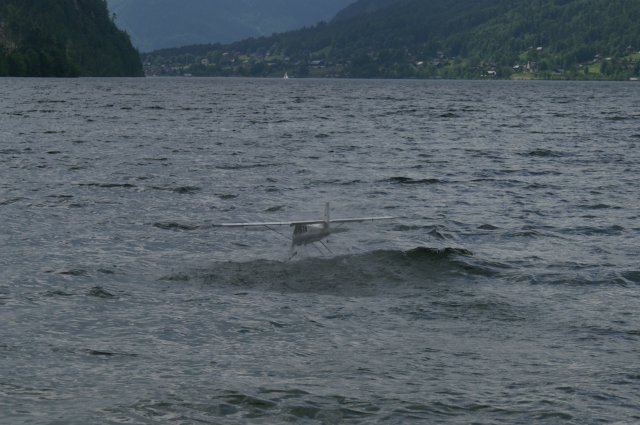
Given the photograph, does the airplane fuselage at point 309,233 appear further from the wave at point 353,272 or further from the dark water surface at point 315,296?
the wave at point 353,272

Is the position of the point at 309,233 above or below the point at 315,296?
above

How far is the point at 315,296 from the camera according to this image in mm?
18078

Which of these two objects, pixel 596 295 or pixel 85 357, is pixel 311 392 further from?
pixel 596 295

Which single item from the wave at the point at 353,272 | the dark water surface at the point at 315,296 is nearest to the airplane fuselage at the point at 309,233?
the dark water surface at the point at 315,296

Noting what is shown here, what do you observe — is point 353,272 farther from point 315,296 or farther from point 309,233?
point 309,233

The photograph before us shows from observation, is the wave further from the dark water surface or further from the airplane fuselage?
the airplane fuselage

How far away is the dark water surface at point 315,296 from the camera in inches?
482

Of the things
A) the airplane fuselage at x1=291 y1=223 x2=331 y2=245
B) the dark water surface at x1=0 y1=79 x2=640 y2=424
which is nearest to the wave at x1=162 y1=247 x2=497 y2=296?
the dark water surface at x1=0 y1=79 x2=640 y2=424

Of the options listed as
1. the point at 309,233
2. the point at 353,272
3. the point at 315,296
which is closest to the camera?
the point at 315,296

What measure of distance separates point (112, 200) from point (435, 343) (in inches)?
678

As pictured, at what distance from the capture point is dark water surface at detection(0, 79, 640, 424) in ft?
40.2

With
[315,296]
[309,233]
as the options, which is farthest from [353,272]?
[309,233]

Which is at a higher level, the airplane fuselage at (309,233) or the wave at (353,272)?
the airplane fuselage at (309,233)

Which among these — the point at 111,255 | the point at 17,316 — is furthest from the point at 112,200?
the point at 17,316
